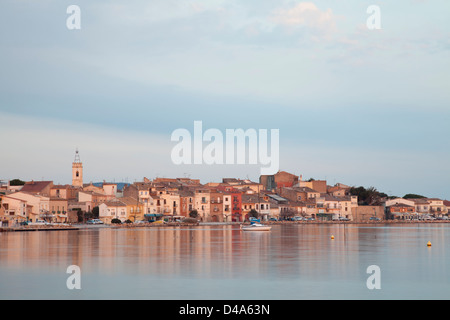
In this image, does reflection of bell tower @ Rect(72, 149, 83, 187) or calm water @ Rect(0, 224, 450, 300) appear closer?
calm water @ Rect(0, 224, 450, 300)

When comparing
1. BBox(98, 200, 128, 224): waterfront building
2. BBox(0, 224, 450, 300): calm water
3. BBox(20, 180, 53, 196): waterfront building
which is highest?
BBox(20, 180, 53, 196): waterfront building

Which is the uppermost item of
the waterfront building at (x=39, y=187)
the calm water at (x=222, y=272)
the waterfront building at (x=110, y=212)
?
the waterfront building at (x=39, y=187)

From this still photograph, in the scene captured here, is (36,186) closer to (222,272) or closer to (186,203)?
(186,203)

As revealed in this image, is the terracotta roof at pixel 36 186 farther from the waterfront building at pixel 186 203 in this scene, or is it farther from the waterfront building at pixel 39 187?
the waterfront building at pixel 186 203

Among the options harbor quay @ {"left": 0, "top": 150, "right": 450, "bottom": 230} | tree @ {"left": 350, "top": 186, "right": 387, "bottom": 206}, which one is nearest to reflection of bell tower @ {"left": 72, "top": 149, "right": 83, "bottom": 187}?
harbor quay @ {"left": 0, "top": 150, "right": 450, "bottom": 230}

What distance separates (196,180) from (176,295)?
109 metres

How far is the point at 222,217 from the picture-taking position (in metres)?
108

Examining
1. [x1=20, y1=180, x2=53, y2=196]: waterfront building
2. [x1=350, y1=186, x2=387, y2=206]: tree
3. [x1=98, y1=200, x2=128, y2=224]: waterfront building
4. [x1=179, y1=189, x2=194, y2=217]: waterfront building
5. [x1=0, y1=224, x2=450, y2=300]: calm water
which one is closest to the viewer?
[x1=0, y1=224, x2=450, y2=300]: calm water

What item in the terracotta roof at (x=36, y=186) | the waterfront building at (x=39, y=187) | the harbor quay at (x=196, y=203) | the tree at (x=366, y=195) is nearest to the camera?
the harbor quay at (x=196, y=203)

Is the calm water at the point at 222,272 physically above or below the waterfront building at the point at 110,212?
below

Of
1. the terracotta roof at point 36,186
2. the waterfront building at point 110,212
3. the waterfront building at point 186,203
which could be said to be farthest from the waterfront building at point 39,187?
the waterfront building at point 186,203

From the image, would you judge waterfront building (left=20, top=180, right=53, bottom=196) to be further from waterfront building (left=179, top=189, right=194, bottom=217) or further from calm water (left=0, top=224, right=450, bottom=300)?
calm water (left=0, top=224, right=450, bottom=300)

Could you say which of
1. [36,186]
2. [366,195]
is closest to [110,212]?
[36,186]
